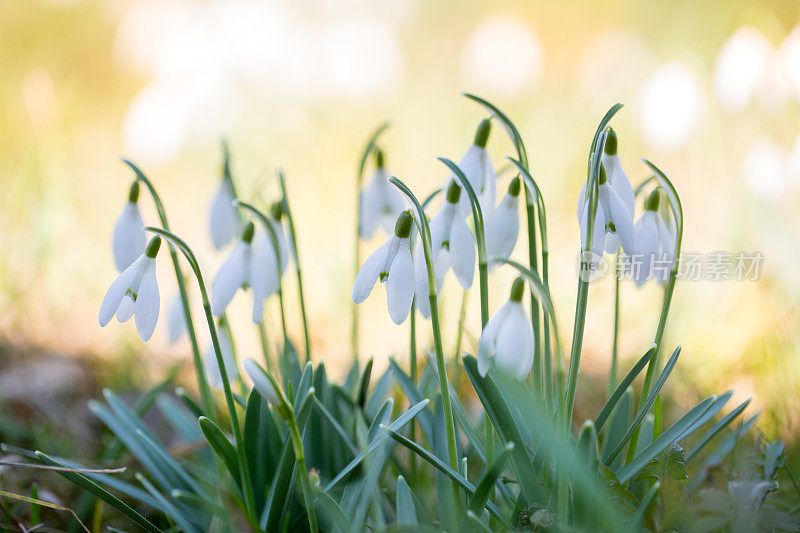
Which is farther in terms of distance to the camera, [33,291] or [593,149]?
[33,291]

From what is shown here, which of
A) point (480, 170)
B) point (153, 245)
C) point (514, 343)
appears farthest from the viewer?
point (480, 170)

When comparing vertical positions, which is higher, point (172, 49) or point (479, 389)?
point (172, 49)

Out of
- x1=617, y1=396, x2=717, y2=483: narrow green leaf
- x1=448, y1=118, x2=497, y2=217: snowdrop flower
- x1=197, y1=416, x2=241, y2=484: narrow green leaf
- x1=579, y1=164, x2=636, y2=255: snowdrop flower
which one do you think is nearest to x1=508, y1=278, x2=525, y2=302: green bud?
x1=579, y1=164, x2=636, y2=255: snowdrop flower

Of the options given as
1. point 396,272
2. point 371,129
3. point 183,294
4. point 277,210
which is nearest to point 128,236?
point 183,294

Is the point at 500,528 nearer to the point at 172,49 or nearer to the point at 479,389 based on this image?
the point at 479,389

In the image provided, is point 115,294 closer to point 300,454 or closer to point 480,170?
point 300,454

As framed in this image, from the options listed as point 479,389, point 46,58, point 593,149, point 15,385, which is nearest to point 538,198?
point 593,149

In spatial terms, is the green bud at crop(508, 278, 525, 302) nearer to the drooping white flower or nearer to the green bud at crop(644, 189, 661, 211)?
the green bud at crop(644, 189, 661, 211)
